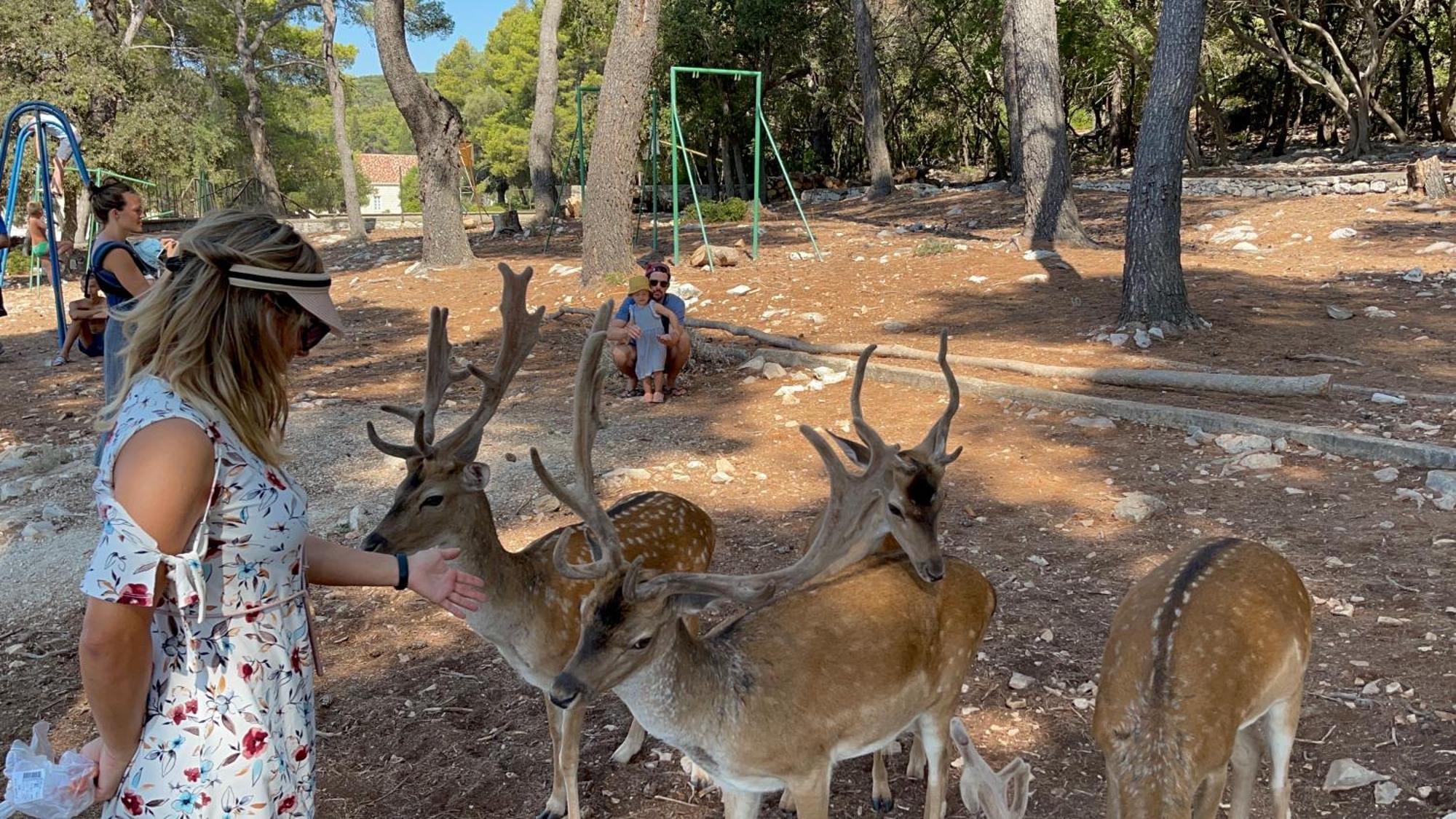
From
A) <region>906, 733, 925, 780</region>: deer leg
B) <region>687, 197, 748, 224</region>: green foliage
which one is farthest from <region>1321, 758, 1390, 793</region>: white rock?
<region>687, 197, 748, 224</region>: green foliage

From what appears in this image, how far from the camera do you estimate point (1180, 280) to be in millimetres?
10273

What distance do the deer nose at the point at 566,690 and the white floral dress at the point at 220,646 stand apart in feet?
Answer: 2.48

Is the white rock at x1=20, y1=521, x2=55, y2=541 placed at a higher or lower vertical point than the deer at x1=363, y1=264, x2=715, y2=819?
lower

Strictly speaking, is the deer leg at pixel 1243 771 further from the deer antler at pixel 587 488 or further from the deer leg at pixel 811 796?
the deer antler at pixel 587 488

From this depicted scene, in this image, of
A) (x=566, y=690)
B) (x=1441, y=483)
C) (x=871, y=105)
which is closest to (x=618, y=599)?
(x=566, y=690)

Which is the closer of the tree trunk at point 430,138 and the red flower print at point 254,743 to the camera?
the red flower print at point 254,743

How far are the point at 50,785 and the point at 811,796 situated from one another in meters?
2.13

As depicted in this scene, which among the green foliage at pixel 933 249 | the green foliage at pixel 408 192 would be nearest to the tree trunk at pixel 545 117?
the green foliage at pixel 933 249

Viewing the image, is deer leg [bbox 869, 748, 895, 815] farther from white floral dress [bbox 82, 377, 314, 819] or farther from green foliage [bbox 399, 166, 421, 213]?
green foliage [bbox 399, 166, 421, 213]

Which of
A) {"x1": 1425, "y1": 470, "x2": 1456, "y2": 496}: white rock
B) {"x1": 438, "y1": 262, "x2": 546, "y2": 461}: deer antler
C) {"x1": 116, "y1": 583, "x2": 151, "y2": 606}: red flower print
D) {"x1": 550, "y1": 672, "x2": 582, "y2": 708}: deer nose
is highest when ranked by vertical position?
{"x1": 438, "y1": 262, "x2": 546, "y2": 461}: deer antler

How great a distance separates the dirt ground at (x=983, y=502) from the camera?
13.7ft

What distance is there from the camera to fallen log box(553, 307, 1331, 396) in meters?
7.77

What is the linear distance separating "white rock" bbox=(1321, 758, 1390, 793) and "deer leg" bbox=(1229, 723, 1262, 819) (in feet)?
0.97

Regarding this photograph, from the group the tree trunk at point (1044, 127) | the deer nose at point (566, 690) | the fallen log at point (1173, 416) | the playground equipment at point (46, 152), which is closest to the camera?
the deer nose at point (566, 690)
